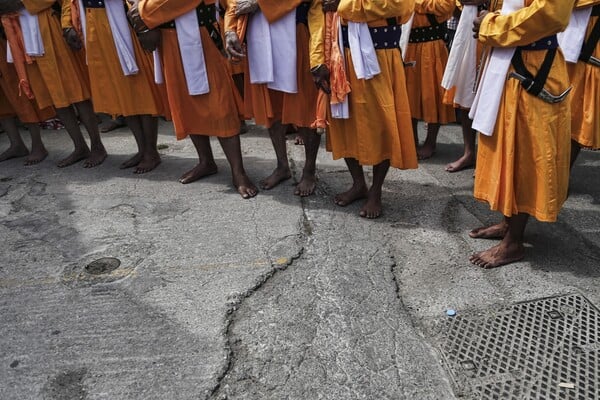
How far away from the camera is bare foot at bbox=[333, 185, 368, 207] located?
12.1ft

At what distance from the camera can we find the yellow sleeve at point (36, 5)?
4.20 metres

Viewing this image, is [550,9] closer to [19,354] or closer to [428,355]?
[428,355]

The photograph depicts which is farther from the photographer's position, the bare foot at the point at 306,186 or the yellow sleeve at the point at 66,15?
the yellow sleeve at the point at 66,15

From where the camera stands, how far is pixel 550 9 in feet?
7.30

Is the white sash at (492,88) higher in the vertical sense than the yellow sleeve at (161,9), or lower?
lower

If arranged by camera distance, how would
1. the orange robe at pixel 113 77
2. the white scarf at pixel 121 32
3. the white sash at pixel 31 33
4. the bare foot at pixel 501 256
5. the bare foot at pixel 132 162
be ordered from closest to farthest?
the bare foot at pixel 501 256 → the white scarf at pixel 121 32 → the orange robe at pixel 113 77 → the white sash at pixel 31 33 → the bare foot at pixel 132 162

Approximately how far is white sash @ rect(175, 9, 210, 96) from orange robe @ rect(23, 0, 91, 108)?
1516 mm

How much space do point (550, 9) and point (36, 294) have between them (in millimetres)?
3072

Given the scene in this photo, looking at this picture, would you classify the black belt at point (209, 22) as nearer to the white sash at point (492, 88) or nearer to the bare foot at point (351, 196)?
the bare foot at point (351, 196)

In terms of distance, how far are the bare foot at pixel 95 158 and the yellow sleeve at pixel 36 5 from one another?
1359 millimetres

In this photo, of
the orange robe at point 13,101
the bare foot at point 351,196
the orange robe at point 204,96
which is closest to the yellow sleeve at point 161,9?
the orange robe at point 204,96

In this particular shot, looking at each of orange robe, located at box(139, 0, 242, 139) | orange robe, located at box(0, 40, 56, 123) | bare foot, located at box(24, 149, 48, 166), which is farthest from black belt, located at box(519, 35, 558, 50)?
bare foot, located at box(24, 149, 48, 166)

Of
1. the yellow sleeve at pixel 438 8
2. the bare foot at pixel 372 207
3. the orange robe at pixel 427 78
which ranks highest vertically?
the yellow sleeve at pixel 438 8

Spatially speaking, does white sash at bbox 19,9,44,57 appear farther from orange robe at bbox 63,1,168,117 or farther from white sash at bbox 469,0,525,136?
white sash at bbox 469,0,525,136
